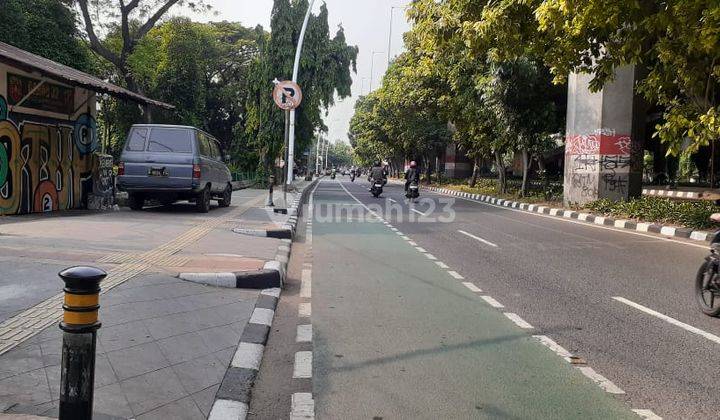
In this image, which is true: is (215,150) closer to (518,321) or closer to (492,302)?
(492,302)

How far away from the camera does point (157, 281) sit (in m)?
6.59

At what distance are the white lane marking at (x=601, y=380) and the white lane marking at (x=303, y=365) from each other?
6.65 feet

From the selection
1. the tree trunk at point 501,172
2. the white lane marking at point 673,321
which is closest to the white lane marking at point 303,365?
the white lane marking at point 673,321

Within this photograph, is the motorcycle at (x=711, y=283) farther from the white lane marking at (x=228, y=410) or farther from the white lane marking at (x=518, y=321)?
the white lane marking at (x=228, y=410)

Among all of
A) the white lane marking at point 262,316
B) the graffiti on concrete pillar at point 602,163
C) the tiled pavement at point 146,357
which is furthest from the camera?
the graffiti on concrete pillar at point 602,163

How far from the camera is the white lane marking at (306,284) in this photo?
7.09 meters

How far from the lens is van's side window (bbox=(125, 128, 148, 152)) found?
45.7ft

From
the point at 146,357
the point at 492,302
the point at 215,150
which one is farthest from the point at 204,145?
the point at 146,357

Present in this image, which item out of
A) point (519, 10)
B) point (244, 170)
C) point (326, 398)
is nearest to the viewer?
point (326, 398)

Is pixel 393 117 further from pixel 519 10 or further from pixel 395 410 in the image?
pixel 395 410

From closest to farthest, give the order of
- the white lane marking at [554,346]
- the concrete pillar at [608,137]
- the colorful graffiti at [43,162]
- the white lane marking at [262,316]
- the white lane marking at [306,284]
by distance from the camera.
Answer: the white lane marking at [554,346] → the white lane marking at [262,316] → the white lane marking at [306,284] → the colorful graffiti at [43,162] → the concrete pillar at [608,137]

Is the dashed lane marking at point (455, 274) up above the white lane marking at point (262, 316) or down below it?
above

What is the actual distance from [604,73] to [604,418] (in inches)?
444

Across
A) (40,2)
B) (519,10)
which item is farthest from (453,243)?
(40,2)
